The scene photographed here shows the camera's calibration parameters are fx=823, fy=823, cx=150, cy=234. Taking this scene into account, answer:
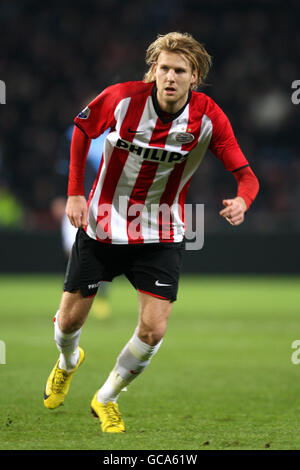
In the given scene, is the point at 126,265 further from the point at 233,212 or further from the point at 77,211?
the point at 233,212

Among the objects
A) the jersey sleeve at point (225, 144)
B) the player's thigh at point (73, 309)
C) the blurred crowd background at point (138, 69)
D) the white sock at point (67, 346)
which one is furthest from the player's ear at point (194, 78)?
the blurred crowd background at point (138, 69)

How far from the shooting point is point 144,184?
167 inches

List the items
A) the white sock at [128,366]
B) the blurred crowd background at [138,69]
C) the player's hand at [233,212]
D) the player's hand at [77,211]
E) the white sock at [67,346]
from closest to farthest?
the player's hand at [233,212], the player's hand at [77,211], the white sock at [128,366], the white sock at [67,346], the blurred crowd background at [138,69]

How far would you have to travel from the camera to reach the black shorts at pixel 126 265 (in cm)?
420

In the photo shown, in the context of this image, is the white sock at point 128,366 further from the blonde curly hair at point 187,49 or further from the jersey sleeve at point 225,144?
the blonde curly hair at point 187,49

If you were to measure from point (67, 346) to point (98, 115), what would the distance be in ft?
4.12

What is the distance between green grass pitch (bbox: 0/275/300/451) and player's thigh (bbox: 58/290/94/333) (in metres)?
0.50

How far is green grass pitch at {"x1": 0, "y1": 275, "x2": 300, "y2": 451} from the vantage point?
12.5 feet

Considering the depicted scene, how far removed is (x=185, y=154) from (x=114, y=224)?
0.51 meters

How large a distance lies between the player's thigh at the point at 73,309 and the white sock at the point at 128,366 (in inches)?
11.6

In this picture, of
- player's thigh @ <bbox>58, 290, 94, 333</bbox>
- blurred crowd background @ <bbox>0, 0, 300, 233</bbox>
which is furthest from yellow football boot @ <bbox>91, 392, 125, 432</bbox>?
blurred crowd background @ <bbox>0, 0, 300, 233</bbox>

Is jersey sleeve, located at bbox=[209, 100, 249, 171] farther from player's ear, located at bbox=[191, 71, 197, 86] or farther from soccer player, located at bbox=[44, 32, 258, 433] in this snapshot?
player's ear, located at bbox=[191, 71, 197, 86]

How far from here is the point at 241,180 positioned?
162 inches
